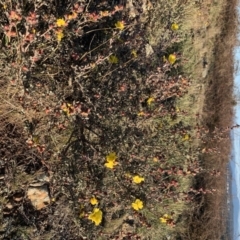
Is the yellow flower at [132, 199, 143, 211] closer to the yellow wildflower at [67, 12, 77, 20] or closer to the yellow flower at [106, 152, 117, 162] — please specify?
the yellow flower at [106, 152, 117, 162]

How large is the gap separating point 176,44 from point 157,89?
74 centimetres

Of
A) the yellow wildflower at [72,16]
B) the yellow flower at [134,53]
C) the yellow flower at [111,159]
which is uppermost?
the yellow flower at [134,53]

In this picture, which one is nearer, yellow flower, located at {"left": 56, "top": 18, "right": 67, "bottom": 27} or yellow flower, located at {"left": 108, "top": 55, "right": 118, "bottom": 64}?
yellow flower, located at {"left": 56, "top": 18, "right": 67, "bottom": 27}

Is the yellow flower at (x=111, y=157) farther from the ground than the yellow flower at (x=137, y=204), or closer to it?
farther from the ground

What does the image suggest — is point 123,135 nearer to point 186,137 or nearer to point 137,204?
point 137,204

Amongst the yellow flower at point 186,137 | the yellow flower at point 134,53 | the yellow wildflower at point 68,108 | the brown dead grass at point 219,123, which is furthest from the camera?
the brown dead grass at point 219,123

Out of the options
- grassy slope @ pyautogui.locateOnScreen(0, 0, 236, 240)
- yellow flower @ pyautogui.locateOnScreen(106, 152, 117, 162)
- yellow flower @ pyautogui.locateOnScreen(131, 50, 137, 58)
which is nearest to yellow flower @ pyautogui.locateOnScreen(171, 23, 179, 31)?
grassy slope @ pyautogui.locateOnScreen(0, 0, 236, 240)

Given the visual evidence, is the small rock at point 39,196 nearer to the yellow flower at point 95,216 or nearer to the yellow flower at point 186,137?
the yellow flower at point 95,216

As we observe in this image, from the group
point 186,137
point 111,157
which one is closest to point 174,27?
point 186,137

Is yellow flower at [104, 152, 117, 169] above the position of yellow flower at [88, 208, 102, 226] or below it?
above

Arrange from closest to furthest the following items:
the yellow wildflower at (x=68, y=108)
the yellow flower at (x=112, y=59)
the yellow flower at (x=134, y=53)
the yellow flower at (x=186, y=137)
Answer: the yellow wildflower at (x=68, y=108), the yellow flower at (x=112, y=59), the yellow flower at (x=134, y=53), the yellow flower at (x=186, y=137)

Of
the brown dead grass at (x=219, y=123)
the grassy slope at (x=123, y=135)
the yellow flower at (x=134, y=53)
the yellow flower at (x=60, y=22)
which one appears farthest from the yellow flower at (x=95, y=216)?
the brown dead grass at (x=219, y=123)

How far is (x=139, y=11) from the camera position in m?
3.27

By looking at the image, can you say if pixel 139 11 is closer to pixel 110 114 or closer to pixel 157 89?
pixel 157 89
